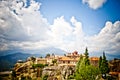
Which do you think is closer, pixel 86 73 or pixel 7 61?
pixel 86 73

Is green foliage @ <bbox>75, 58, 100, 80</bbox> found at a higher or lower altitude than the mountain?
lower

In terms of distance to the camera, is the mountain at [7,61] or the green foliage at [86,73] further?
the mountain at [7,61]

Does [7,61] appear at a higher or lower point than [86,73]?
higher

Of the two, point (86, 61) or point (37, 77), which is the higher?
point (86, 61)

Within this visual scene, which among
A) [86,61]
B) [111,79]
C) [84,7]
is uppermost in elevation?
[84,7]

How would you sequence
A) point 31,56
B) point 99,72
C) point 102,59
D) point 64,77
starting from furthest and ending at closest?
point 31,56, point 64,77, point 102,59, point 99,72

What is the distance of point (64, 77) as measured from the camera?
19.3 metres

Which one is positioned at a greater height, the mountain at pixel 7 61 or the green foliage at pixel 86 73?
the mountain at pixel 7 61

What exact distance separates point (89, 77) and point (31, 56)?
11836 mm

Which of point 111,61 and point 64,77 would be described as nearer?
point 64,77

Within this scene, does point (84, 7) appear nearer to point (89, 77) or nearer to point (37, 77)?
point (89, 77)

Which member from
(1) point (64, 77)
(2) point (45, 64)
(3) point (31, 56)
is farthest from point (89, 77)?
(3) point (31, 56)

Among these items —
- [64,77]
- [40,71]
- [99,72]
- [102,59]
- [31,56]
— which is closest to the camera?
[99,72]

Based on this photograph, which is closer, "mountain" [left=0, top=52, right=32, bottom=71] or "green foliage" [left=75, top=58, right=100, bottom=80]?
"green foliage" [left=75, top=58, right=100, bottom=80]
